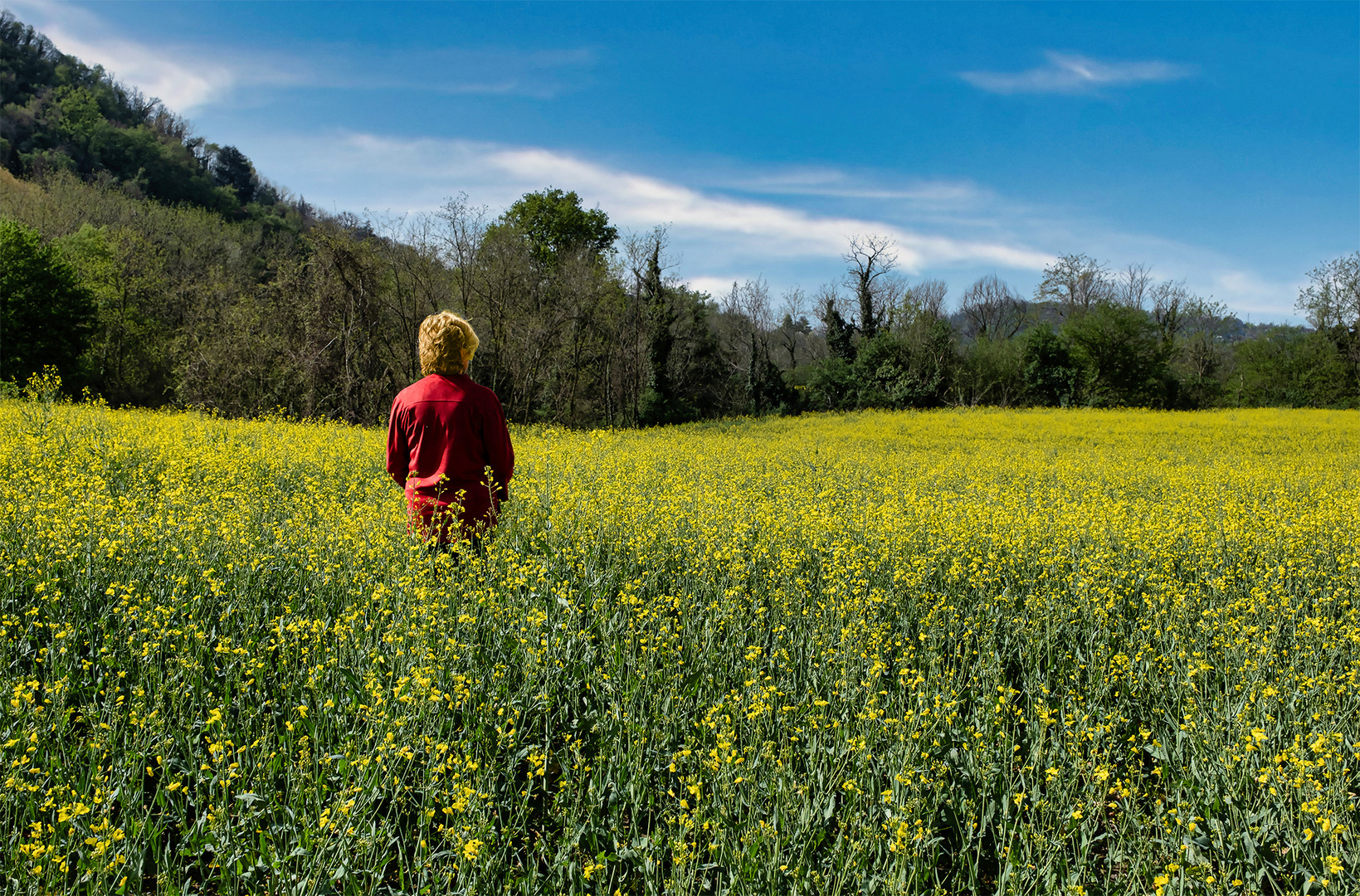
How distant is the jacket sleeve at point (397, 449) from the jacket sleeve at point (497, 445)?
0.54m

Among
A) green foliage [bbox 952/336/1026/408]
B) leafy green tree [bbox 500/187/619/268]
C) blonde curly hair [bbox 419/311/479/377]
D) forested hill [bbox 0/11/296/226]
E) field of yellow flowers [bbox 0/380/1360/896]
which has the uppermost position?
forested hill [bbox 0/11/296/226]

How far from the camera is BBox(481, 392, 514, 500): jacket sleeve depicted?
16.0ft

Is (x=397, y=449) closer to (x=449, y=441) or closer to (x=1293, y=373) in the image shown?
(x=449, y=441)

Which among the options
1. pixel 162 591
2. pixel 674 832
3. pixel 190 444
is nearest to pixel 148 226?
pixel 190 444

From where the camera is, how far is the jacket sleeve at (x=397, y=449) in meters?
4.84

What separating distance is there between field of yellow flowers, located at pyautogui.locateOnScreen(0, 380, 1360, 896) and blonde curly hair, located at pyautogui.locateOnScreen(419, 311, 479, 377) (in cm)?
116

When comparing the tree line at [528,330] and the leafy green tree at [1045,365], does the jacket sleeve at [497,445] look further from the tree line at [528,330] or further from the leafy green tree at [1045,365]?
the leafy green tree at [1045,365]

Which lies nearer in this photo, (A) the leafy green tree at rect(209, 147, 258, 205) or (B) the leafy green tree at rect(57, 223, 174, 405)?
(B) the leafy green tree at rect(57, 223, 174, 405)

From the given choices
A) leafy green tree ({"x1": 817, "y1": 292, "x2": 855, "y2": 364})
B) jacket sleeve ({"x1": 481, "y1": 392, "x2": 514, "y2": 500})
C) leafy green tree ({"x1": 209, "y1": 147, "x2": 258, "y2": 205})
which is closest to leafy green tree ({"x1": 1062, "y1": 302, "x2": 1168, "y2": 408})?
leafy green tree ({"x1": 817, "y1": 292, "x2": 855, "y2": 364})

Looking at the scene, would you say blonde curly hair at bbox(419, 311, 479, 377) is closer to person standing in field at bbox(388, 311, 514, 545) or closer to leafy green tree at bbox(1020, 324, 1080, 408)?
person standing in field at bbox(388, 311, 514, 545)

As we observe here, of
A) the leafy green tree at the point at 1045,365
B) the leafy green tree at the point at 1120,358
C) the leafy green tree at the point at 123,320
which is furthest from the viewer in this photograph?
the leafy green tree at the point at 1045,365

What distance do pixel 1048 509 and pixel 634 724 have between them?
608 cm

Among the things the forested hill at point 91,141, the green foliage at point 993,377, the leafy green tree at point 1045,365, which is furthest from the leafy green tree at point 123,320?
the leafy green tree at point 1045,365

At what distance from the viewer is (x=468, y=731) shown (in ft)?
9.35
